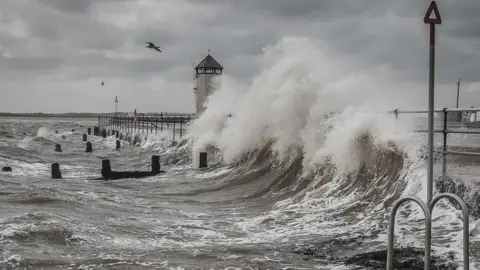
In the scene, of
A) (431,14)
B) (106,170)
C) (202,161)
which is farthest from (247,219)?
(202,161)

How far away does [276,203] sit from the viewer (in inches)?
436

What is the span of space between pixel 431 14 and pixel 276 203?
6.56 meters

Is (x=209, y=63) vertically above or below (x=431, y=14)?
above

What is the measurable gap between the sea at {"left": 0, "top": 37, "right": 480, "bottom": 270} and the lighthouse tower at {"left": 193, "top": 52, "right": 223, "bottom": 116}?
21838 millimetres

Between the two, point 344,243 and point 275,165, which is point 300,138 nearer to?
point 275,165

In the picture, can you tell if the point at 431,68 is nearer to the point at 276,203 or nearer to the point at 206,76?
the point at 276,203

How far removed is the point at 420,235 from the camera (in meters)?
6.88

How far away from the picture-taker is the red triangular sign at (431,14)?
504 centimetres

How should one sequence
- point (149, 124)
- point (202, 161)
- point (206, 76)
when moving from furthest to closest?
point (149, 124) → point (206, 76) → point (202, 161)

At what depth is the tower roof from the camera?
41419 mm

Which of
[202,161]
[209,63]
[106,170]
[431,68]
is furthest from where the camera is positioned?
[209,63]

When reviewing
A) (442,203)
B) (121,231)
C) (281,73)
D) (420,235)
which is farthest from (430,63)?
(281,73)

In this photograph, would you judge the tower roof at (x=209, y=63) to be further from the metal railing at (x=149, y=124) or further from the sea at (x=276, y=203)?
the sea at (x=276, y=203)

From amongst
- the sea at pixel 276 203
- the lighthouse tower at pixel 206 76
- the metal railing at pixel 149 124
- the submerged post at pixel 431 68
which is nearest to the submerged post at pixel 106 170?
the sea at pixel 276 203
